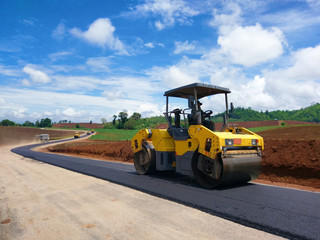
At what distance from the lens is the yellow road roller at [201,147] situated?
5160 millimetres

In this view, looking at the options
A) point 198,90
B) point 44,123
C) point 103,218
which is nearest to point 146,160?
point 198,90

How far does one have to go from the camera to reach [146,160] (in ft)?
24.5

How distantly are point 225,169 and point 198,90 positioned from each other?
7.33ft

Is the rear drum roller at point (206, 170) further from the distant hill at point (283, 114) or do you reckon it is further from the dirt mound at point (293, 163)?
the distant hill at point (283, 114)

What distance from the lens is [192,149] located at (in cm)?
582

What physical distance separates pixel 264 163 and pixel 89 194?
5555 millimetres

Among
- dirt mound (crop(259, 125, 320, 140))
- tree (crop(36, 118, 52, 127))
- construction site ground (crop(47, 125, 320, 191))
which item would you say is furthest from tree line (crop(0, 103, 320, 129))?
construction site ground (crop(47, 125, 320, 191))

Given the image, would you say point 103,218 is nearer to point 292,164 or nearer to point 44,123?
point 292,164

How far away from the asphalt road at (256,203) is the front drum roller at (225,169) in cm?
24

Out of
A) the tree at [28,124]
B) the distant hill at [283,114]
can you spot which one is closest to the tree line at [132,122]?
the distant hill at [283,114]

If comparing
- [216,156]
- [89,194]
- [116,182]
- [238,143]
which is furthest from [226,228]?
[116,182]

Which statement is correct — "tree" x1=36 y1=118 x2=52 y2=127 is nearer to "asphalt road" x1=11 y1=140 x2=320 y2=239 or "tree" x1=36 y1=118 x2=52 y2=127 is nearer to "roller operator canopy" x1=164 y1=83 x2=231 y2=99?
"roller operator canopy" x1=164 y1=83 x2=231 y2=99

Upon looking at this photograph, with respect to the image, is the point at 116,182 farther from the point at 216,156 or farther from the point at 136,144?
the point at 216,156

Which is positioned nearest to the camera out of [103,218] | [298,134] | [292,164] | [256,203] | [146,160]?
[103,218]
